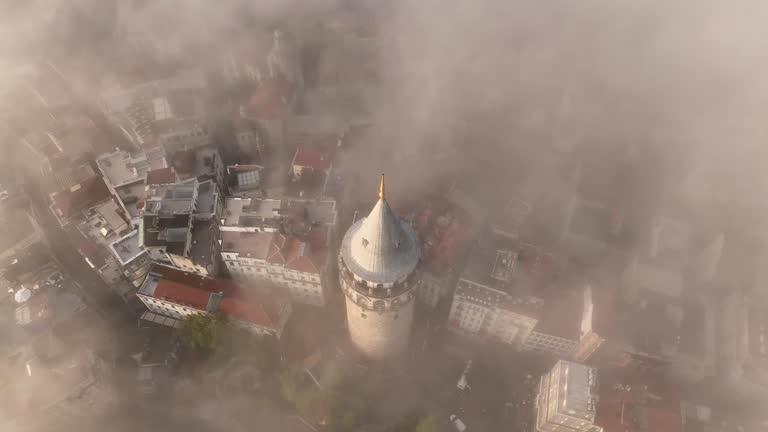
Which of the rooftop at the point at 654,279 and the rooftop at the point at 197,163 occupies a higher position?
the rooftop at the point at 197,163

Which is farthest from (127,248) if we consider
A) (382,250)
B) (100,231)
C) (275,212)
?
(382,250)

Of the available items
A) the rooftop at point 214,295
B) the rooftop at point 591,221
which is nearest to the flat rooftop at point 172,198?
the rooftop at point 214,295

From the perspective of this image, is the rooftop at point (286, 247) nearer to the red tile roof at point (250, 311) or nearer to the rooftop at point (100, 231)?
the red tile roof at point (250, 311)

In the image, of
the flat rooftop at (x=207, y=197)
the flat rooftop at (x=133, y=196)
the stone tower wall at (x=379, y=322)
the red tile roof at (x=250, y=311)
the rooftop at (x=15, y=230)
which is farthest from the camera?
the rooftop at (x=15, y=230)

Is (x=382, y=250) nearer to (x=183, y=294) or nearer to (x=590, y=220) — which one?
(x=183, y=294)

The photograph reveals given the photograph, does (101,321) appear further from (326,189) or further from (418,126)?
(418,126)

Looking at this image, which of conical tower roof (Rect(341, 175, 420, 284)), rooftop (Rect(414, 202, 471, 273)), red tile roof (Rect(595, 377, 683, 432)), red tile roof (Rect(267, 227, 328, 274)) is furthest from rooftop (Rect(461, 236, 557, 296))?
red tile roof (Rect(267, 227, 328, 274))

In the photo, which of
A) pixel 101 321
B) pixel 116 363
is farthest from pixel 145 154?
pixel 116 363
